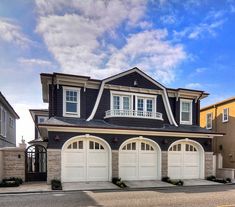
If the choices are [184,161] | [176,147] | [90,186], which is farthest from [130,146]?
[184,161]

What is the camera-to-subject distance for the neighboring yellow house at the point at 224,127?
21334 mm

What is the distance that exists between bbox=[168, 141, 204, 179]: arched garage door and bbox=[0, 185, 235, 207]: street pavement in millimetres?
4403

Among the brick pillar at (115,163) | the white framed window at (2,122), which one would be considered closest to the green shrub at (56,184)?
the brick pillar at (115,163)

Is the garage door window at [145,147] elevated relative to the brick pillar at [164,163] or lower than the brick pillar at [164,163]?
elevated

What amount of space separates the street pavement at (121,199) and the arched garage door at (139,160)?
10.5 ft

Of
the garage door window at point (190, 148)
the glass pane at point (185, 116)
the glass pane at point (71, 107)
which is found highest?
the glass pane at point (71, 107)

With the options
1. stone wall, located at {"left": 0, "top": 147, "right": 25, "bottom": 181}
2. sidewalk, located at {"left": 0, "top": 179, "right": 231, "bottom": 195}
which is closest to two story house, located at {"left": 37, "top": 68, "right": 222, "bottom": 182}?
sidewalk, located at {"left": 0, "top": 179, "right": 231, "bottom": 195}

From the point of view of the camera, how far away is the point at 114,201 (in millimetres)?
10367

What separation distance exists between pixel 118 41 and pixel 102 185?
817 centimetres

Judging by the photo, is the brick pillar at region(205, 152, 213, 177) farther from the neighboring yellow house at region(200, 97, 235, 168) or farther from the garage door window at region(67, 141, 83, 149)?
the garage door window at region(67, 141, 83, 149)

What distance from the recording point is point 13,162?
1535cm

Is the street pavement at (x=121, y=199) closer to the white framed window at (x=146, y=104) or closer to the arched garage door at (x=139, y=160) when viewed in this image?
the arched garage door at (x=139, y=160)

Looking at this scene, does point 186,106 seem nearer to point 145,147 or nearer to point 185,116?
point 185,116

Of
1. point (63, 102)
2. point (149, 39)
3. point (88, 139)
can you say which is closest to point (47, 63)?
point (63, 102)
